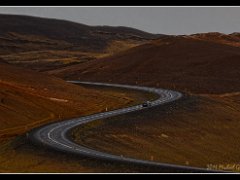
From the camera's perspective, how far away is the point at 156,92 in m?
129

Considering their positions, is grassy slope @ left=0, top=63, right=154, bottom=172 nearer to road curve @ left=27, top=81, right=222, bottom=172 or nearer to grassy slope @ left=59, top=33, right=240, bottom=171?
road curve @ left=27, top=81, right=222, bottom=172

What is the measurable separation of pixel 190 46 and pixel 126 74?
32.8 metres

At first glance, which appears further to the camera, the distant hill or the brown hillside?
the distant hill

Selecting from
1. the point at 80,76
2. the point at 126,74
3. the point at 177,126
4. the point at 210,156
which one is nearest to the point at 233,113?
the point at 177,126

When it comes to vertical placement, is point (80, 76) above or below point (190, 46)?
below

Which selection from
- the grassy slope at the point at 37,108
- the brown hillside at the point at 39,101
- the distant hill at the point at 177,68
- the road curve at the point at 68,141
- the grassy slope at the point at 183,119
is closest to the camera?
the road curve at the point at 68,141

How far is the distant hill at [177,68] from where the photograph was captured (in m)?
151

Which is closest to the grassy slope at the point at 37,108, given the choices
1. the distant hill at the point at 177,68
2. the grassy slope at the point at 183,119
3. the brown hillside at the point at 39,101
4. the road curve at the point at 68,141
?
the brown hillside at the point at 39,101

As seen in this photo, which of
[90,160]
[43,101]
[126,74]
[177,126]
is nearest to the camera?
[90,160]

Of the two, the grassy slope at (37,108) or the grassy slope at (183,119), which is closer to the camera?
the grassy slope at (37,108)

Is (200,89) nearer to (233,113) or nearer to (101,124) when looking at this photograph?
(233,113)

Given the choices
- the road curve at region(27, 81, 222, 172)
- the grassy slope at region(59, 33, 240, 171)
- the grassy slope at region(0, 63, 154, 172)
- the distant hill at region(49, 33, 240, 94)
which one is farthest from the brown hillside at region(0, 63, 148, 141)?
the distant hill at region(49, 33, 240, 94)

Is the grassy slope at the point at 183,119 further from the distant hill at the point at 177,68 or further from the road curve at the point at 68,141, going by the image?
the road curve at the point at 68,141

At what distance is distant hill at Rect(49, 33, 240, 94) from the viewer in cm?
15100
